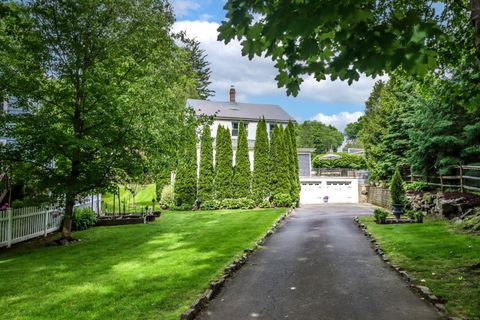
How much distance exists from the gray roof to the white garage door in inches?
228

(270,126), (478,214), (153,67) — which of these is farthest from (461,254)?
(270,126)

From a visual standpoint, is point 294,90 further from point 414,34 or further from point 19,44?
point 19,44

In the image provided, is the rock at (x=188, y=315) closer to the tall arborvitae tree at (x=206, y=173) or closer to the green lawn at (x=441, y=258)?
the green lawn at (x=441, y=258)

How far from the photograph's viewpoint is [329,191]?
2861 centimetres

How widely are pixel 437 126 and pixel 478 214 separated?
184 inches

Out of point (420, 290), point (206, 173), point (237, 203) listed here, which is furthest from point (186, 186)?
point (420, 290)

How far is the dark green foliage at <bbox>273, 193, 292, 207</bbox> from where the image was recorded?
23984mm

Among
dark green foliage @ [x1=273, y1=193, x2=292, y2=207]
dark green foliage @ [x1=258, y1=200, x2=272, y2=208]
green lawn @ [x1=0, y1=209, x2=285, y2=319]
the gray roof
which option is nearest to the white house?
the gray roof

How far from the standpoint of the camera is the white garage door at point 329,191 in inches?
1116

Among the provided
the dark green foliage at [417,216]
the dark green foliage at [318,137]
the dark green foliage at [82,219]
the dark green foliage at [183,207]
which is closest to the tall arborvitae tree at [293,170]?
the dark green foliage at [183,207]

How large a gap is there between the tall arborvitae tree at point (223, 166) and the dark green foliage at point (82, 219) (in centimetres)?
1030

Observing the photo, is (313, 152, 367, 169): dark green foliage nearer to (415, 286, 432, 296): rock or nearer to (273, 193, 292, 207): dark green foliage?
(273, 193, 292, 207): dark green foliage

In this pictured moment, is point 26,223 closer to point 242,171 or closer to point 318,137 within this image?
point 242,171

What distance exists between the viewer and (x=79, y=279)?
7.02 metres
